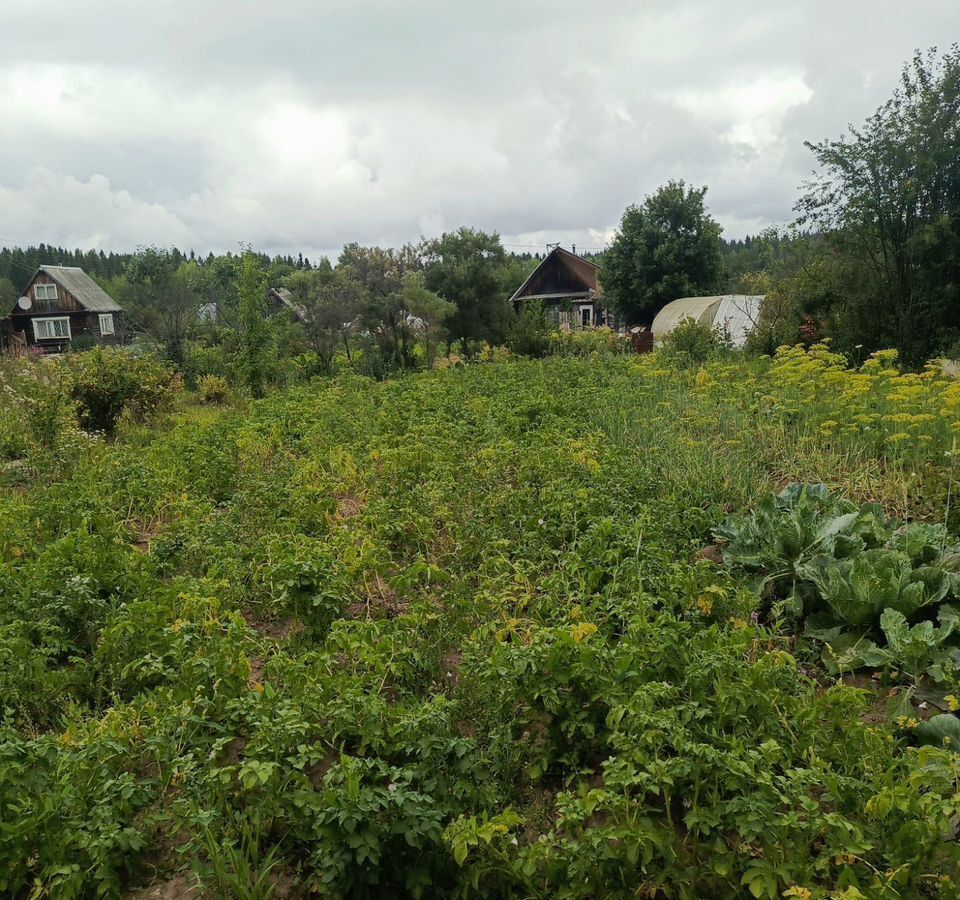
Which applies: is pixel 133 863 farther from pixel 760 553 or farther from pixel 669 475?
pixel 669 475

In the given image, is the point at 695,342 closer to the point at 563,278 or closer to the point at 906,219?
the point at 906,219

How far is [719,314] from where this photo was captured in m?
23.4

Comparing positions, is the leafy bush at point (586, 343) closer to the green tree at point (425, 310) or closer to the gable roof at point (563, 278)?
the green tree at point (425, 310)

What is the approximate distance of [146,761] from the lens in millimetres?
2713

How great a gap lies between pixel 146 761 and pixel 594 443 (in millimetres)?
4530

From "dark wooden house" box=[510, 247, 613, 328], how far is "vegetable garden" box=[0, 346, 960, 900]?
30.0 metres

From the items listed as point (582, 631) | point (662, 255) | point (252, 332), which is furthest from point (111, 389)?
point (662, 255)

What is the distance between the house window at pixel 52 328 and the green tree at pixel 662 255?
107 feet

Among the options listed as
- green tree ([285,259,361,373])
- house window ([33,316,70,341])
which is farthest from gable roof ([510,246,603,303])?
house window ([33,316,70,341])

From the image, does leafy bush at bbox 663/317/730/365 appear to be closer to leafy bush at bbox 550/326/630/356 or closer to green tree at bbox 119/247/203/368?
leafy bush at bbox 550/326/630/356

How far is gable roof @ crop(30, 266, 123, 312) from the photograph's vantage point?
136 feet

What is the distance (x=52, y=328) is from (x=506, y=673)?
48.3 metres

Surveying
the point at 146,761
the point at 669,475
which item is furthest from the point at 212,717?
the point at 669,475

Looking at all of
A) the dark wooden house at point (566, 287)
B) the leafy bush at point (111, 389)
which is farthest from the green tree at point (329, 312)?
the dark wooden house at point (566, 287)
